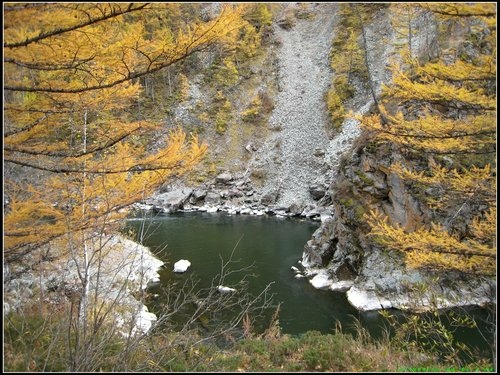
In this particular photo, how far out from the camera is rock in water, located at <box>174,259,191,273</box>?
46.8ft

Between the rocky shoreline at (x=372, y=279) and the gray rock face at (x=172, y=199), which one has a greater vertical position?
the rocky shoreline at (x=372, y=279)

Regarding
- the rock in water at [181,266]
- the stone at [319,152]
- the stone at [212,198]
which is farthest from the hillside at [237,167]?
the rock in water at [181,266]

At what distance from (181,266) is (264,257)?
376cm

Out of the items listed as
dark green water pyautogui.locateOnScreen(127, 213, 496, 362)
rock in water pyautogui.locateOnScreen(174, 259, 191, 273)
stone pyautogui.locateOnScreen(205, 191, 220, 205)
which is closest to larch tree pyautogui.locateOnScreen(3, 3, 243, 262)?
dark green water pyautogui.locateOnScreen(127, 213, 496, 362)

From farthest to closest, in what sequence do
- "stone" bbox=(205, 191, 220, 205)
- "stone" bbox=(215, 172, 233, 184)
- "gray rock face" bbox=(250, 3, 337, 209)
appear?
1. "stone" bbox=(215, 172, 233, 184)
2. "gray rock face" bbox=(250, 3, 337, 209)
3. "stone" bbox=(205, 191, 220, 205)

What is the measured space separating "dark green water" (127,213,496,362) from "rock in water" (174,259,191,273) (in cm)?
21

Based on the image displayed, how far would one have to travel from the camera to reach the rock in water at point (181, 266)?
46.8 feet

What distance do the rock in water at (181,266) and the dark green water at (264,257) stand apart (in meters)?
0.21

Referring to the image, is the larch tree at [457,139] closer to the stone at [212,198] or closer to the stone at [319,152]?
the stone at [212,198]

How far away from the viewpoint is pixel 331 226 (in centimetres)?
1593

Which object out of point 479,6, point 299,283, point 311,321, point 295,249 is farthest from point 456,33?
point 479,6

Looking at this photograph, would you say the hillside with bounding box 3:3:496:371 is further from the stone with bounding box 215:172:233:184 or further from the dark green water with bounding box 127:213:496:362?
the dark green water with bounding box 127:213:496:362

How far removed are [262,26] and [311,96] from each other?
1354 centimetres

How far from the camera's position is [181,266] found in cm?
1441
